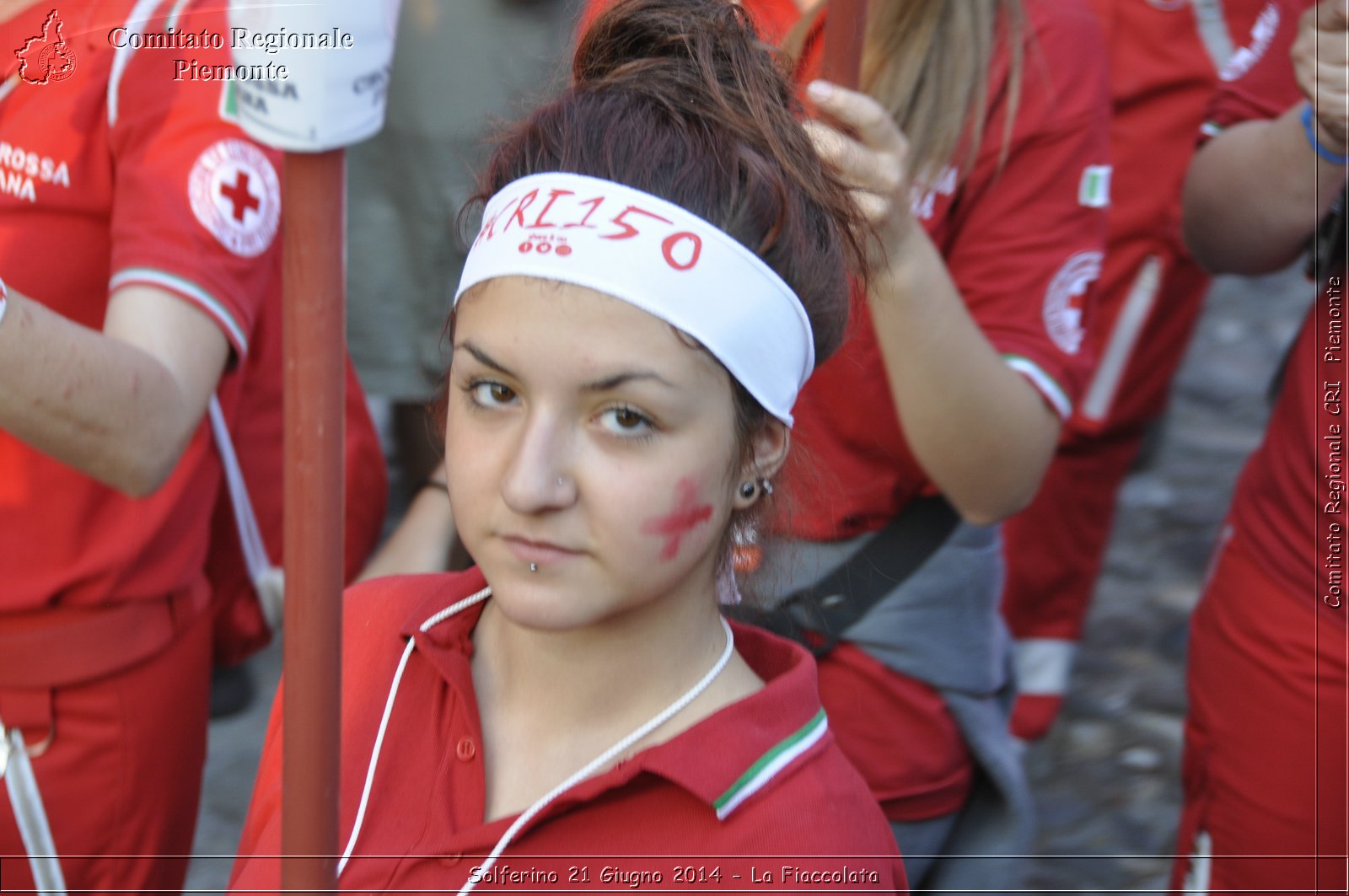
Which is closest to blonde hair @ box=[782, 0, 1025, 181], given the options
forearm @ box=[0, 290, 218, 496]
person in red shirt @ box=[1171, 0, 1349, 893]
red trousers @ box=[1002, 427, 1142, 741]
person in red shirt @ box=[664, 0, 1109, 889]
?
person in red shirt @ box=[664, 0, 1109, 889]

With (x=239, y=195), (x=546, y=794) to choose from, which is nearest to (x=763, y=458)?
(x=546, y=794)

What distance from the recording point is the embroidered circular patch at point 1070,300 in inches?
69.1

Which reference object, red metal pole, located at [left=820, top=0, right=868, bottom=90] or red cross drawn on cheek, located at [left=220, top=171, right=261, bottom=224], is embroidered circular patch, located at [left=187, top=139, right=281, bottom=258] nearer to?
red cross drawn on cheek, located at [left=220, top=171, right=261, bottom=224]

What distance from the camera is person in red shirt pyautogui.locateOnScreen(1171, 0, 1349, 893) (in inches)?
68.1

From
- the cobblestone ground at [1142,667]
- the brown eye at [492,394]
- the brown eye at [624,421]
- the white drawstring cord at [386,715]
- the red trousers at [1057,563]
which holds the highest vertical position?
the brown eye at [624,421]

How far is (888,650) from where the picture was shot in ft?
5.84

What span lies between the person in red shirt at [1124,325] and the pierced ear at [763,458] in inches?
49.9

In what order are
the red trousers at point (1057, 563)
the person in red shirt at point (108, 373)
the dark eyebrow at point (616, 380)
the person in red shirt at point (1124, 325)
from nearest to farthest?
the dark eyebrow at point (616, 380) < the person in red shirt at point (108, 373) < the person in red shirt at point (1124, 325) < the red trousers at point (1057, 563)

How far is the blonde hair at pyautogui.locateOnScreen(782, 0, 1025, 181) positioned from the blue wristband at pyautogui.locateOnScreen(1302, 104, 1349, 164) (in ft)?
1.35

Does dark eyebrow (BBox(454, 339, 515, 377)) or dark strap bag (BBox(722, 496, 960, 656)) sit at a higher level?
dark eyebrow (BBox(454, 339, 515, 377))

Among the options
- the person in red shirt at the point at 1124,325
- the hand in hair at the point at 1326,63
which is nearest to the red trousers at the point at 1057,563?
the person in red shirt at the point at 1124,325

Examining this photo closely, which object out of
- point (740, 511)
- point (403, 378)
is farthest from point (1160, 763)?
point (740, 511)

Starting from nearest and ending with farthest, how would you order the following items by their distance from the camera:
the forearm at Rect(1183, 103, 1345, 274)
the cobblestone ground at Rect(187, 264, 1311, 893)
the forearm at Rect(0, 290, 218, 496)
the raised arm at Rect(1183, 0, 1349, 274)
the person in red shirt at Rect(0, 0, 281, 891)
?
the forearm at Rect(0, 290, 218, 496), the person in red shirt at Rect(0, 0, 281, 891), the raised arm at Rect(1183, 0, 1349, 274), the forearm at Rect(1183, 103, 1345, 274), the cobblestone ground at Rect(187, 264, 1311, 893)

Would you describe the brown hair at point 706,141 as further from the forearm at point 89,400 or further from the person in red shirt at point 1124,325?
the person in red shirt at point 1124,325
